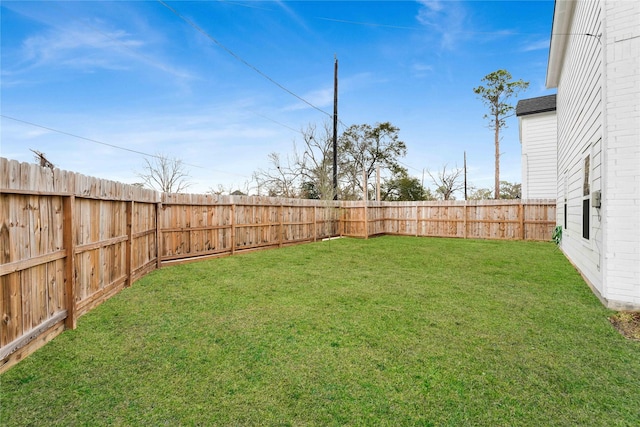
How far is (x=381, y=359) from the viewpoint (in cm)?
236

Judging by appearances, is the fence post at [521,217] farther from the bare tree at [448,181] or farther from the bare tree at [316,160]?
the bare tree at [448,181]

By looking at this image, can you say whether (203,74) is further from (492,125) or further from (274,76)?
(492,125)

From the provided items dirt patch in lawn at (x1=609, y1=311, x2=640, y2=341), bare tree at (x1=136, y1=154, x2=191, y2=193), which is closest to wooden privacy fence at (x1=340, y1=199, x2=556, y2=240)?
dirt patch in lawn at (x1=609, y1=311, x2=640, y2=341)

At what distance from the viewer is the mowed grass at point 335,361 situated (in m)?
1.74

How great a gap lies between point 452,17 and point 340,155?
47.3ft

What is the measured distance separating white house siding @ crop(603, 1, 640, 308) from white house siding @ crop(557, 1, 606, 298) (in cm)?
23

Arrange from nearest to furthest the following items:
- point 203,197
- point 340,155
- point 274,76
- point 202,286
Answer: point 202,286 < point 203,197 < point 274,76 < point 340,155

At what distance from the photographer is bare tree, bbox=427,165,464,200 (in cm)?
2398

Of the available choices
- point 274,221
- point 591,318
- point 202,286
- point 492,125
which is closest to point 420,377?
point 591,318

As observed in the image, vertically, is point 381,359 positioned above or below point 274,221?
below

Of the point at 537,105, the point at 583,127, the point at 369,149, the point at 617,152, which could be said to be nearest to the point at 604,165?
the point at 617,152

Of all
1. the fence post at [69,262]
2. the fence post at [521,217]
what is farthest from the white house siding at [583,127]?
the fence post at [69,262]

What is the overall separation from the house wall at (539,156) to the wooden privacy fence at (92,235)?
206 cm

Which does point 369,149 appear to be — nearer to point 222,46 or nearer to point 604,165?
point 222,46
